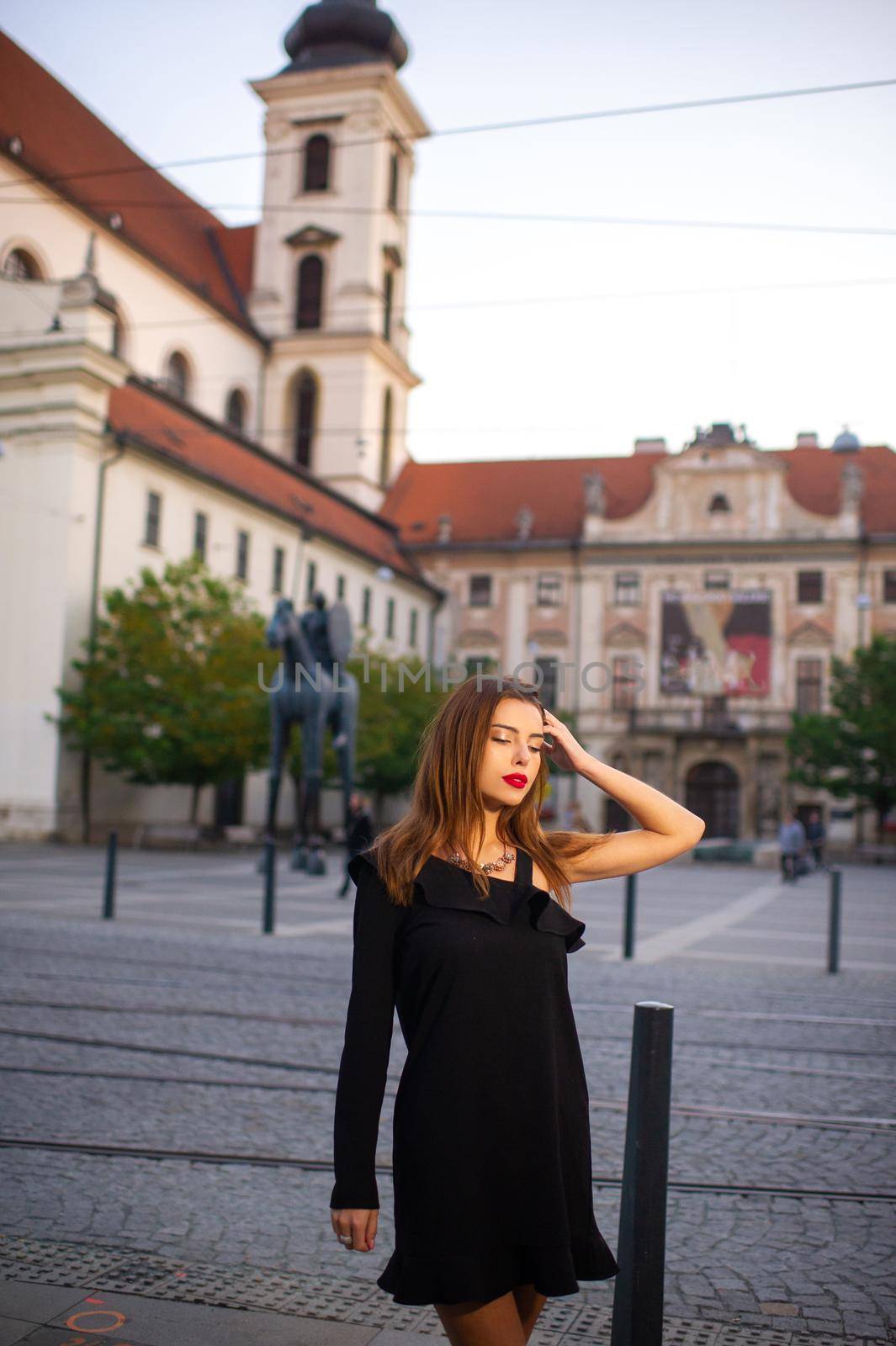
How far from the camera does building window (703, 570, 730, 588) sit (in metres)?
54.8

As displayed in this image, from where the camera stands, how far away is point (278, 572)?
1718 inches

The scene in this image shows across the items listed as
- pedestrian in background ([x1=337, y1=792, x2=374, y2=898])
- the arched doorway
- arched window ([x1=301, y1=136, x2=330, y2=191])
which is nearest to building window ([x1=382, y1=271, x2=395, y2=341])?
arched window ([x1=301, y1=136, x2=330, y2=191])

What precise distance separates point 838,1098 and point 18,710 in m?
27.9

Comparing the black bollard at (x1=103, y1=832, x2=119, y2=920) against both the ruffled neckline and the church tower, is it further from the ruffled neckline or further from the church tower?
the church tower

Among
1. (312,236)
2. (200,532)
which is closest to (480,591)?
(312,236)

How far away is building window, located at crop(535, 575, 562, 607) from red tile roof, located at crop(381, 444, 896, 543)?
2.14m

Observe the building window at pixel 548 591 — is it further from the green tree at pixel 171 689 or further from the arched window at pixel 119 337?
the green tree at pixel 171 689

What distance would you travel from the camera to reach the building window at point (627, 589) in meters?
56.1

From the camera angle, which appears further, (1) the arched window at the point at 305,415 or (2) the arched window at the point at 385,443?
(2) the arched window at the point at 385,443

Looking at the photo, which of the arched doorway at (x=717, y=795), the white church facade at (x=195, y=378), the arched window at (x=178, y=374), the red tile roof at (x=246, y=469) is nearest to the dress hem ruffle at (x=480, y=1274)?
the white church facade at (x=195, y=378)

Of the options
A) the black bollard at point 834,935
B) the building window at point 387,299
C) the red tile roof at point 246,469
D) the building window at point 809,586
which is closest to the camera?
the black bollard at point 834,935

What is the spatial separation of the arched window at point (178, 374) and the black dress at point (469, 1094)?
4751 cm

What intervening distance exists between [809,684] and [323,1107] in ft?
164

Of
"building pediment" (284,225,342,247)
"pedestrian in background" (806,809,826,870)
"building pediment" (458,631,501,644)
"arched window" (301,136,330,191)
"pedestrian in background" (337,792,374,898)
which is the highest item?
"arched window" (301,136,330,191)
